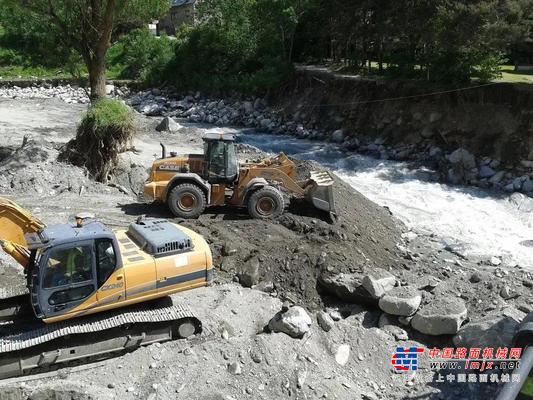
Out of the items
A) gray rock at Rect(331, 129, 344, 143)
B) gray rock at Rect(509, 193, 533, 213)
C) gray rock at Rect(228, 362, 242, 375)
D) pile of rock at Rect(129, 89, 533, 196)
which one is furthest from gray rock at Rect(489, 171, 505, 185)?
gray rock at Rect(228, 362, 242, 375)

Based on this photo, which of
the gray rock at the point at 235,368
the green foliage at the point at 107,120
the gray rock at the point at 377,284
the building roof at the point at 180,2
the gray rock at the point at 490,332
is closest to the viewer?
the gray rock at the point at 235,368

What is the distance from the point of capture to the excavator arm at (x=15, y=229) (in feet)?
22.2

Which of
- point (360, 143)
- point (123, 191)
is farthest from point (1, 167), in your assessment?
point (360, 143)

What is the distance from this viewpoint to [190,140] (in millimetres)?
22688

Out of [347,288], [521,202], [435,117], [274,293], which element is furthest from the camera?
[435,117]

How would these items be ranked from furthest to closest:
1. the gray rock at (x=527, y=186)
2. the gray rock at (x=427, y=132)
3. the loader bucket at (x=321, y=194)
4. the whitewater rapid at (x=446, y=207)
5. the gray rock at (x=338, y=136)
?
the gray rock at (x=338, y=136) < the gray rock at (x=427, y=132) < the gray rock at (x=527, y=186) < the whitewater rapid at (x=446, y=207) < the loader bucket at (x=321, y=194)

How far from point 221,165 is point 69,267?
5.71m

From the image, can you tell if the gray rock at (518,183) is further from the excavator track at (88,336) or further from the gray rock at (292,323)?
the excavator track at (88,336)

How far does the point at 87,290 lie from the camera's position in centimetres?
673

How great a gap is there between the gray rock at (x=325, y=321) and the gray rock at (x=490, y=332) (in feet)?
5.82

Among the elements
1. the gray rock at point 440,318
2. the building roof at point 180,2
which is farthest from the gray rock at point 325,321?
the building roof at point 180,2

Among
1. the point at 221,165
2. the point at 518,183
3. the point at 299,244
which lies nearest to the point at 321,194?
the point at 299,244

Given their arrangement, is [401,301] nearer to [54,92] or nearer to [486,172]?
[486,172]

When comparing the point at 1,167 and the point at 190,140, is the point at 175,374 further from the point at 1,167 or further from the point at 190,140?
the point at 190,140
